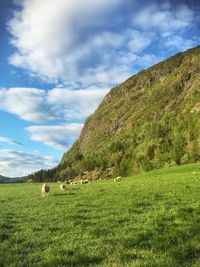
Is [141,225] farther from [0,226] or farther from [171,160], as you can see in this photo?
[171,160]

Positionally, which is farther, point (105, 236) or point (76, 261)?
point (105, 236)

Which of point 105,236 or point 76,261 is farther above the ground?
point 105,236

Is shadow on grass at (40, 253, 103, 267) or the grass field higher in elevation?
the grass field

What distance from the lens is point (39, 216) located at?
72.9 feet

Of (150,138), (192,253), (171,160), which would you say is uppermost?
(150,138)

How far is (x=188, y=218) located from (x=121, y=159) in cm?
15660

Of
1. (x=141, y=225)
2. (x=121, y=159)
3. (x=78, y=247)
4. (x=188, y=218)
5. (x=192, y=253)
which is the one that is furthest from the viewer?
(x=121, y=159)

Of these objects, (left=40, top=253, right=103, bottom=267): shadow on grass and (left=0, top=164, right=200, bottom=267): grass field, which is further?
(left=0, top=164, right=200, bottom=267): grass field

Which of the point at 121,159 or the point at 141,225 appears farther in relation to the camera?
the point at 121,159

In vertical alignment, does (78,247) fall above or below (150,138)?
below

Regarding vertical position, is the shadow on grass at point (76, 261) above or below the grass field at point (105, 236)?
below

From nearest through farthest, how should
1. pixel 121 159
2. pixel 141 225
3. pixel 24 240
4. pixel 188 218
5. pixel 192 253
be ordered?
1. pixel 192 253
2. pixel 24 240
3. pixel 141 225
4. pixel 188 218
5. pixel 121 159

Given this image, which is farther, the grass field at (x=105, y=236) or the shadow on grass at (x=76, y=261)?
the grass field at (x=105, y=236)

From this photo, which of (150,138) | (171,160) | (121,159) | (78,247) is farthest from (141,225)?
(121,159)
